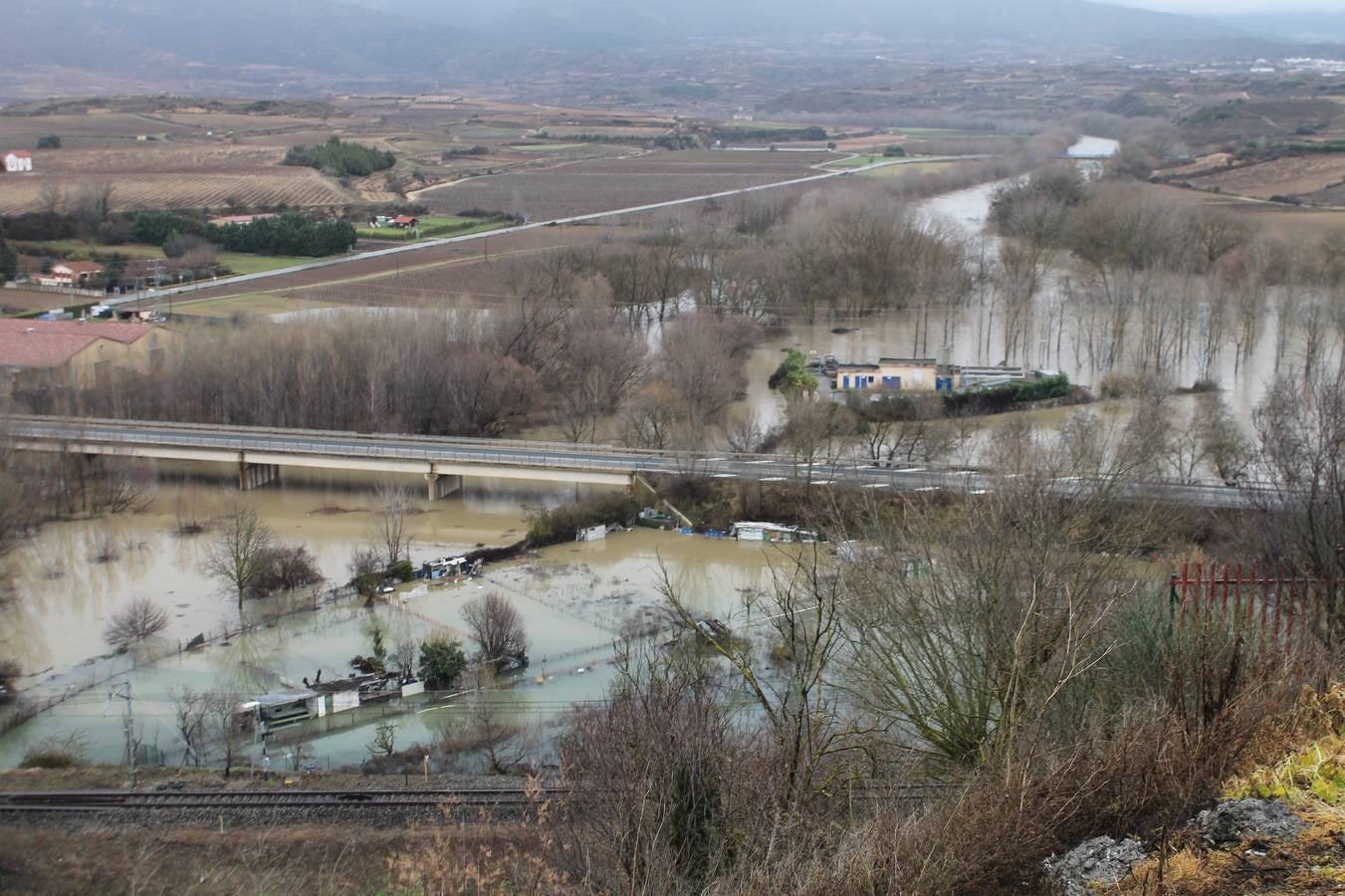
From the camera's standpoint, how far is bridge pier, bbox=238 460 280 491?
1436cm

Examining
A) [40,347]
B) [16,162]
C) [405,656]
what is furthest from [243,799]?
[16,162]

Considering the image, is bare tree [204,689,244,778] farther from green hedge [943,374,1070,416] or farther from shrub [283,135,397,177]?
shrub [283,135,397,177]

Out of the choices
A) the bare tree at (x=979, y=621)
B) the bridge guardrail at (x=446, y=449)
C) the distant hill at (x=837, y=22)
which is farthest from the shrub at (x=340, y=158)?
the distant hill at (x=837, y=22)

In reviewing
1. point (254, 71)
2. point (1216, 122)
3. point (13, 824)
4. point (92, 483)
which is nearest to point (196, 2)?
point (254, 71)

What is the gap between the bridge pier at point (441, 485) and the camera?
1383 centimetres

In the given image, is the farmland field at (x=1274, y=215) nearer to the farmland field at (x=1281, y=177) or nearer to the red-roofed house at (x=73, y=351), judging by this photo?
the farmland field at (x=1281, y=177)

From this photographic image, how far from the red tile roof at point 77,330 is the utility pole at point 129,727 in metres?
9.23

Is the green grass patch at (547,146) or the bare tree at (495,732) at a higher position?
the green grass patch at (547,146)

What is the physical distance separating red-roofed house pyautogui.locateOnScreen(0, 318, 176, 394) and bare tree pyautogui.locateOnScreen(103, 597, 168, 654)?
6.43 metres

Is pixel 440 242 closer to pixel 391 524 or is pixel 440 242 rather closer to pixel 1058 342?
pixel 1058 342

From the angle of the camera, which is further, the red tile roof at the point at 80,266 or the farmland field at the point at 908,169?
the farmland field at the point at 908,169

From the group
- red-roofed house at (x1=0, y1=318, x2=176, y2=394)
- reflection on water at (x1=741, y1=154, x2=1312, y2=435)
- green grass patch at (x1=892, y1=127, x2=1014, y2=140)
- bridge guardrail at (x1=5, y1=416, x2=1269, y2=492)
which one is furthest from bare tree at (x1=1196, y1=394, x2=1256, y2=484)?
green grass patch at (x1=892, y1=127, x2=1014, y2=140)

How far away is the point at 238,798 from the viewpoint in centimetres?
715

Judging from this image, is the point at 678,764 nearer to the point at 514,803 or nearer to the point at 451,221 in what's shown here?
the point at 514,803
